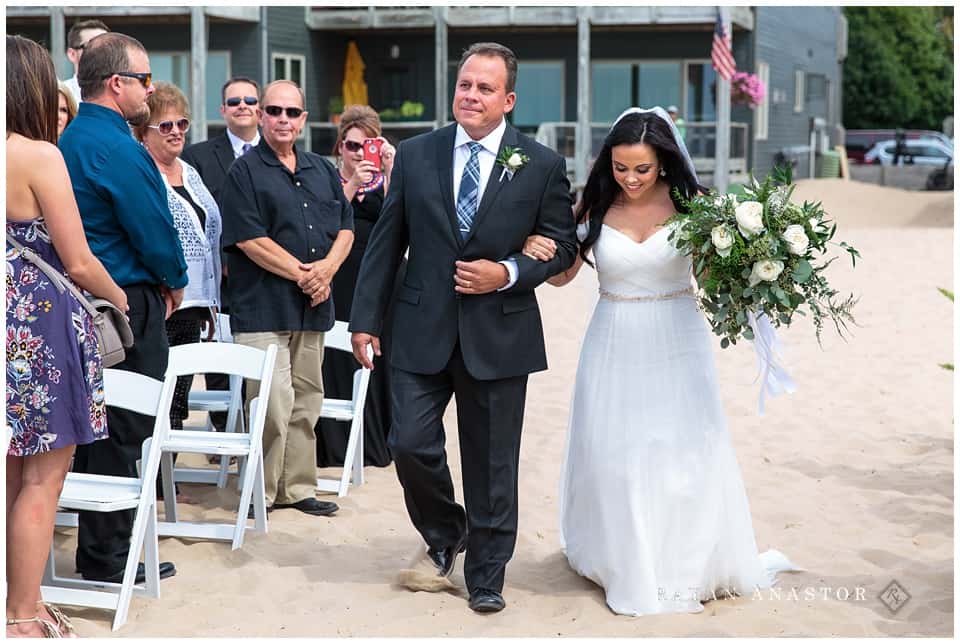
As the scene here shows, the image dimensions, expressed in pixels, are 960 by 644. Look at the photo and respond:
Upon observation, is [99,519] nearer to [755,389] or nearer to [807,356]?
[755,389]

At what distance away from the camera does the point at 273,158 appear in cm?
671

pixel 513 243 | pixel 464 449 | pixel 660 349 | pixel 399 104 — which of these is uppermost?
pixel 399 104

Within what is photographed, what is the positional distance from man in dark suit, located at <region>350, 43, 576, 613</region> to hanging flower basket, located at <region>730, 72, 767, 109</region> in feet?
76.2

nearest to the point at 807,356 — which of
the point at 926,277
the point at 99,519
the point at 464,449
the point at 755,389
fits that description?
the point at 755,389

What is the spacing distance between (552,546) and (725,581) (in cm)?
111

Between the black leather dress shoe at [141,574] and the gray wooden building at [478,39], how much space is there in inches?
766

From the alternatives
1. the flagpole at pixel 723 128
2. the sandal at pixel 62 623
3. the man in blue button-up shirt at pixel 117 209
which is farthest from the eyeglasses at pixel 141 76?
the flagpole at pixel 723 128

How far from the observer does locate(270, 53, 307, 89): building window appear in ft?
89.3

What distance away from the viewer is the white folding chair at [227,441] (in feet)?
20.0

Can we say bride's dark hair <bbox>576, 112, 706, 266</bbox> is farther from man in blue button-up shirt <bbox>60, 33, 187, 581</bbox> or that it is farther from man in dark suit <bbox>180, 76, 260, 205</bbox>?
man in dark suit <bbox>180, 76, 260, 205</bbox>

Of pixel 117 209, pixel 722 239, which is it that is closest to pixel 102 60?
pixel 117 209

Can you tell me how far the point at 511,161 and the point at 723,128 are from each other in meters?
20.9

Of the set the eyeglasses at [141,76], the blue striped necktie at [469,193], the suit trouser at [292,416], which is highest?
the eyeglasses at [141,76]

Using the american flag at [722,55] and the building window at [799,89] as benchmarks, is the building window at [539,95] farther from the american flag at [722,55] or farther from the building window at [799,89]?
the building window at [799,89]
